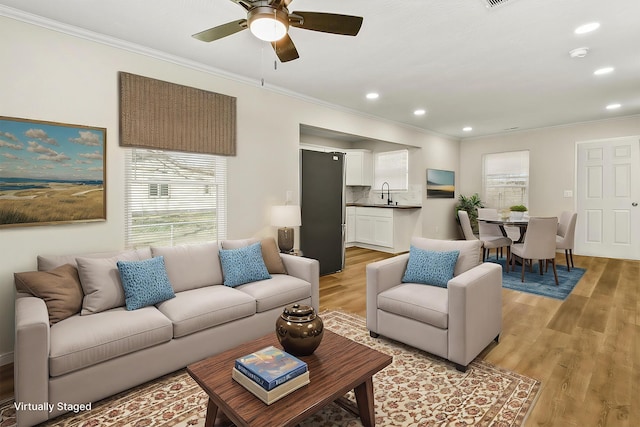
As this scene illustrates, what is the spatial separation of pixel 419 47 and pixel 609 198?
5.45 m

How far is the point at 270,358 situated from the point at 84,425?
1.14m

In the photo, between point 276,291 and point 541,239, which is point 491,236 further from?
point 276,291

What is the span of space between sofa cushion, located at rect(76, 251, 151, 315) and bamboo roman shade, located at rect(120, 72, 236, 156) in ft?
3.79

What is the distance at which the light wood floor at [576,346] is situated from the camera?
1905 mm

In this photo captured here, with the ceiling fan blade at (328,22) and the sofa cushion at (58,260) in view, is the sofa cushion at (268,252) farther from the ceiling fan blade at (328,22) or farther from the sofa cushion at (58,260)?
the ceiling fan blade at (328,22)

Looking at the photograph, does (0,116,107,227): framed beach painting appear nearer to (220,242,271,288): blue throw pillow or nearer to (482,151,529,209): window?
(220,242,271,288): blue throw pillow

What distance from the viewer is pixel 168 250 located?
2.85 metres

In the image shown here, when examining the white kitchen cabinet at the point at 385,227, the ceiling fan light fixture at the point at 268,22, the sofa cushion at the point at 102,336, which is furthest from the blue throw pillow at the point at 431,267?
the white kitchen cabinet at the point at 385,227

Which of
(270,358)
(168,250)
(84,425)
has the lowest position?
(84,425)

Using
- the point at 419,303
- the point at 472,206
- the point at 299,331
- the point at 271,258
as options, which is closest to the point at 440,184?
the point at 472,206

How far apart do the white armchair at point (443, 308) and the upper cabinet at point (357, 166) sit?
449cm

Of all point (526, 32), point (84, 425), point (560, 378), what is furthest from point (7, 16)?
point (560, 378)

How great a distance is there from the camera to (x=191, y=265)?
2871 millimetres

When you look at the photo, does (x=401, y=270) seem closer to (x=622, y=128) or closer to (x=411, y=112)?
(x=411, y=112)
